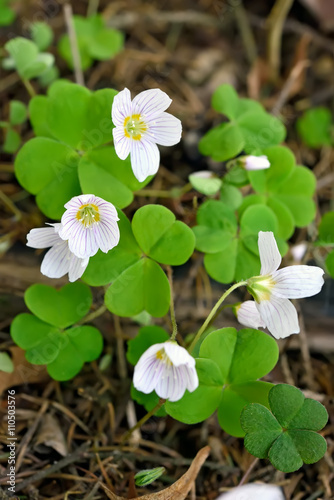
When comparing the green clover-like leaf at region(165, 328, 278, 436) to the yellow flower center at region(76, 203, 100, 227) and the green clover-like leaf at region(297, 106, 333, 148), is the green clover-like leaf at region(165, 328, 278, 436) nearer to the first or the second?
the yellow flower center at region(76, 203, 100, 227)

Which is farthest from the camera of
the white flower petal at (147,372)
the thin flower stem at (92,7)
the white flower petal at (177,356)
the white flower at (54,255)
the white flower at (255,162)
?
the thin flower stem at (92,7)

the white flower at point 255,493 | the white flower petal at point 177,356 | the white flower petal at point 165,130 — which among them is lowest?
the white flower at point 255,493

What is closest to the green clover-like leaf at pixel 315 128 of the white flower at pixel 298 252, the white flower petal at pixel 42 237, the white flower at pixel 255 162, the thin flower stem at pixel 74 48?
the white flower at pixel 298 252

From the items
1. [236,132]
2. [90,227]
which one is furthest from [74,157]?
[236,132]

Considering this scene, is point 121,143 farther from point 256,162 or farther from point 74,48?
point 74,48

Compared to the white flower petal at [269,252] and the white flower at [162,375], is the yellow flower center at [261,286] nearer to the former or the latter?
the white flower petal at [269,252]

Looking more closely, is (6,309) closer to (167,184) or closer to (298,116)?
(167,184)

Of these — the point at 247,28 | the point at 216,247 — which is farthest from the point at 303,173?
the point at 247,28
